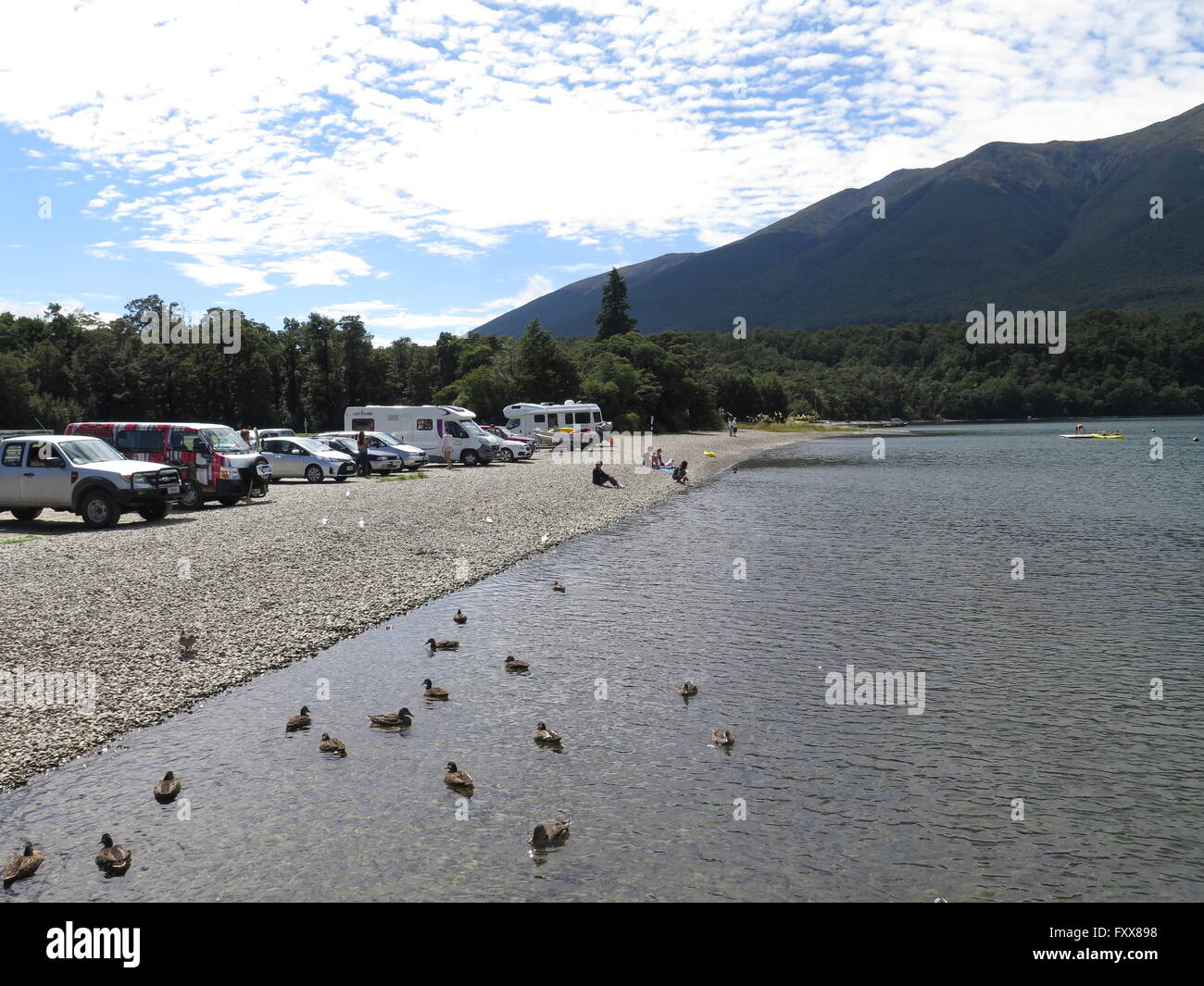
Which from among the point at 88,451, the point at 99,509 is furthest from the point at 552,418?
the point at 99,509

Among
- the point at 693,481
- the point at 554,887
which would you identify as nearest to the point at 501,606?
the point at 554,887

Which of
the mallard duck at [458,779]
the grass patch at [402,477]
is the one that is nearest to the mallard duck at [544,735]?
the mallard duck at [458,779]

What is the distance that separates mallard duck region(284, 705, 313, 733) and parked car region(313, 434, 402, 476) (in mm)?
31574

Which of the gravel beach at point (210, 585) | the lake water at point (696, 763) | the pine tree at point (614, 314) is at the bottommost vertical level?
the lake water at point (696, 763)

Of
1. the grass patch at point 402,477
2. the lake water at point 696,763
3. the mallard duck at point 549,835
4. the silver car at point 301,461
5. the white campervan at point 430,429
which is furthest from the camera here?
the white campervan at point 430,429

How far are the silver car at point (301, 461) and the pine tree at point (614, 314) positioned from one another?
300ft

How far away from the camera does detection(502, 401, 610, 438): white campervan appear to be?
6375 cm

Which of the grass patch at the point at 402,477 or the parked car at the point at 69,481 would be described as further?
the grass patch at the point at 402,477

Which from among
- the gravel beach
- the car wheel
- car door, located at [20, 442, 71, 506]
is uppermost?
car door, located at [20, 442, 71, 506]

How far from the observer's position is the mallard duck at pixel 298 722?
398 inches

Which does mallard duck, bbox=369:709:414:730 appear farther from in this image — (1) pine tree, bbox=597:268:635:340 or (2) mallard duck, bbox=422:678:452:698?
(1) pine tree, bbox=597:268:635:340

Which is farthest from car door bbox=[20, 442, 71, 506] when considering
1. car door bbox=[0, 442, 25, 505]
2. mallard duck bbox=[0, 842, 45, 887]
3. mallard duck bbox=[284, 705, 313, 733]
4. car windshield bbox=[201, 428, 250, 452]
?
mallard duck bbox=[0, 842, 45, 887]

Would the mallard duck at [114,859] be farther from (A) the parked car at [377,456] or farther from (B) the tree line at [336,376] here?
(B) the tree line at [336,376]

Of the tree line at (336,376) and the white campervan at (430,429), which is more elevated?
the tree line at (336,376)
